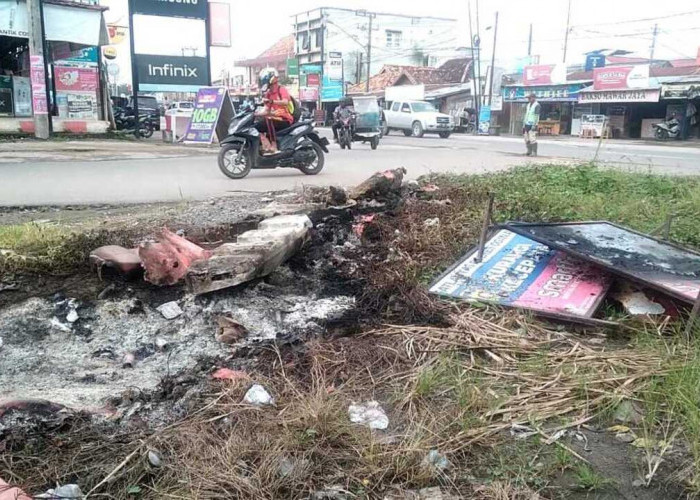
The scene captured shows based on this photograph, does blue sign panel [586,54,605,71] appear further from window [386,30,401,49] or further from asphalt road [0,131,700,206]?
window [386,30,401,49]

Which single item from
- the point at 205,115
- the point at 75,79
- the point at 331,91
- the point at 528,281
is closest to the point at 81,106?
the point at 75,79

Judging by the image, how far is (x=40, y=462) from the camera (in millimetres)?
2107

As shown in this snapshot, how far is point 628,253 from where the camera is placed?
13.1 ft

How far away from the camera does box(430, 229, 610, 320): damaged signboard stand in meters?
3.53

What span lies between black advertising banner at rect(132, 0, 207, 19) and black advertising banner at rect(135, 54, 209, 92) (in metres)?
1.47

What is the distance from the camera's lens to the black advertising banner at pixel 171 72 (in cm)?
1972

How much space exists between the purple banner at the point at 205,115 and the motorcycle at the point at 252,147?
8081 millimetres

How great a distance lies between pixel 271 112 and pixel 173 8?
1273 cm

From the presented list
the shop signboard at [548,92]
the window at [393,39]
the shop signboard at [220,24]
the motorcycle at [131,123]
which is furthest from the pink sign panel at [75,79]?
the window at [393,39]

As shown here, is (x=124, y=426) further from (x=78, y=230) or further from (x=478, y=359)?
(x=78, y=230)

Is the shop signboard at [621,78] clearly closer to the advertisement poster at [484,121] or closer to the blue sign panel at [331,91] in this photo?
the advertisement poster at [484,121]

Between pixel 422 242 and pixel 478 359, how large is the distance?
1827 millimetres

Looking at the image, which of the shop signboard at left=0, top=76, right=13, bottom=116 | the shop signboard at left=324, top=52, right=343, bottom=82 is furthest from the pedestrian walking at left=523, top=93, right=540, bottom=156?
the shop signboard at left=324, top=52, right=343, bottom=82

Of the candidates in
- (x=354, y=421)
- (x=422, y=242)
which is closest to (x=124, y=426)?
(x=354, y=421)
